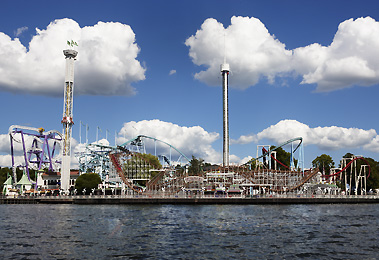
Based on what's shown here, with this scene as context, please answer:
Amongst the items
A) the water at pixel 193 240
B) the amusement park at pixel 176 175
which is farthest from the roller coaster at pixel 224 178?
the water at pixel 193 240

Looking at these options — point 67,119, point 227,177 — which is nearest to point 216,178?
point 227,177

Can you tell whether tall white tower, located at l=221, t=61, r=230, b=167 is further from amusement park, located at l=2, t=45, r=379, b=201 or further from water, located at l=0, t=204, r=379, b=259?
water, located at l=0, t=204, r=379, b=259

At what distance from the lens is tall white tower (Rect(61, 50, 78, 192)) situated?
456 ft

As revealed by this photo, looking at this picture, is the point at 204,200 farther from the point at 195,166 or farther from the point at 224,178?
the point at 195,166

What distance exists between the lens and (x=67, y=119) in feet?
459

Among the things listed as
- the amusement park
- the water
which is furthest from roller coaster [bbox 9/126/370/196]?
the water

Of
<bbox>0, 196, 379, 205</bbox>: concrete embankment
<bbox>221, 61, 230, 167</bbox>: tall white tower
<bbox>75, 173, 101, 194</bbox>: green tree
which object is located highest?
<bbox>221, 61, 230, 167</bbox>: tall white tower

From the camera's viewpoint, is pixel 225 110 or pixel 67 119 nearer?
pixel 67 119

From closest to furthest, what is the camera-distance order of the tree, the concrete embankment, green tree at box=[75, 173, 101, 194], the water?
1. the water
2. the concrete embankment
3. green tree at box=[75, 173, 101, 194]
4. the tree

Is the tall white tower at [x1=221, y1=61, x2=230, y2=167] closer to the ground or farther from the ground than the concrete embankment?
farther from the ground

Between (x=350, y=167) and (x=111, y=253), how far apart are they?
367 feet

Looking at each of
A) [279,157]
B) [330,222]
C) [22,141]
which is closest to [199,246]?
[330,222]

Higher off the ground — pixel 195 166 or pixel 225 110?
pixel 225 110

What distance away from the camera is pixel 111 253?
30.8 metres
